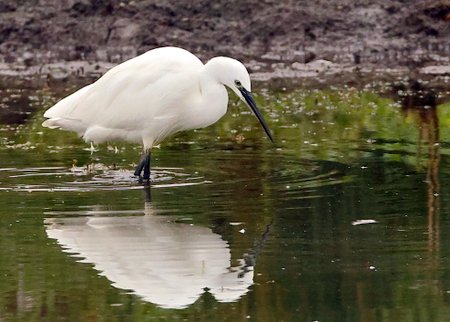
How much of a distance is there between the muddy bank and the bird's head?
836 cm

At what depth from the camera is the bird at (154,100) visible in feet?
33.9

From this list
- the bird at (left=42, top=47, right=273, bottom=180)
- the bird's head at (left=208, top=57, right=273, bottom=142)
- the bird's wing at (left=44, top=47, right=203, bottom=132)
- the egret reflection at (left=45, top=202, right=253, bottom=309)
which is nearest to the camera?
the egret reflection at (left=45, top=202, right=253, bottom=309)

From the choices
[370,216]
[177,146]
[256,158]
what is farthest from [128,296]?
[177,146]

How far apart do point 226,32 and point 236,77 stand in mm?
9130

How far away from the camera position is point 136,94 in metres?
10.8

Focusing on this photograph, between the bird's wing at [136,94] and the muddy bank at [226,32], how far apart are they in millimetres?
7409

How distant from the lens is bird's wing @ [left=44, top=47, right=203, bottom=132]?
34.6 ft

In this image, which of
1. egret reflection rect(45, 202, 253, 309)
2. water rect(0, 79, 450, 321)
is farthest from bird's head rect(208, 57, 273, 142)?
egret reflection rect(45, 202, 253, 309)

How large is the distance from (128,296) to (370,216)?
241cm

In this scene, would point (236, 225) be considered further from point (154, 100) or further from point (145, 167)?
point (154, 100)

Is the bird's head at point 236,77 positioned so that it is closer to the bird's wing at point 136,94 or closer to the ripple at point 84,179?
the bird's wing at point 136,94

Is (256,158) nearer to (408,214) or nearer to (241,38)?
(408,214)

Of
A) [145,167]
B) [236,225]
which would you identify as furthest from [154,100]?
[236,225]

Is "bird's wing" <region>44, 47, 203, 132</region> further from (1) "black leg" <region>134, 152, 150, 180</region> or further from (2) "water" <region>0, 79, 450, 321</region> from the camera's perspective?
(2) "water" <region>0, 79, 450, 321</region>
